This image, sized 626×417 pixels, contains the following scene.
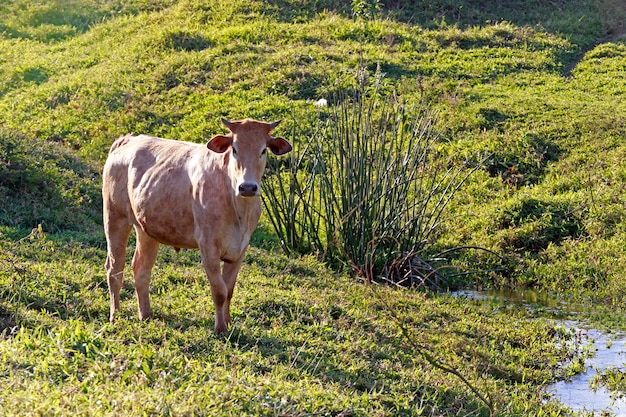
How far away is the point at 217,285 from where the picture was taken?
594 centimetres

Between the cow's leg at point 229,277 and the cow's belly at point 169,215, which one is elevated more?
the cow's belly at point 169,215

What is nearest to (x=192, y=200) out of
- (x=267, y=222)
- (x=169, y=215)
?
(x=169, y=215)

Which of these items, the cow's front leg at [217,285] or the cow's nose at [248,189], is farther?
the cow's front leg at [217,285]

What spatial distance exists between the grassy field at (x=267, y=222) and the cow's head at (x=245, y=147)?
105 centimetres

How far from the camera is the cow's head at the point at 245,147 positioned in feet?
18.7

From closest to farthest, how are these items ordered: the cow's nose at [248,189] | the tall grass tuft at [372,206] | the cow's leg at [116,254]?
the cow's nose at [248,189]
the cow's leg at [116,254]
the tall grass tuft at [372,206]

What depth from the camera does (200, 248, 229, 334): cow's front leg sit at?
593 centimetres

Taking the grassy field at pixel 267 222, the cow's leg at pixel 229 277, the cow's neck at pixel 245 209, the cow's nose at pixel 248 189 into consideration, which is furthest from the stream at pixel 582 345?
the cow's nose at pixel 248 189

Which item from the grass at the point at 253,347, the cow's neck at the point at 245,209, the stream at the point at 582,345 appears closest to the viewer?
the grass at the point at 253,347

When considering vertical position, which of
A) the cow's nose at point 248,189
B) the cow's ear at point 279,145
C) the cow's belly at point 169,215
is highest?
the cow's ear at point 279,145

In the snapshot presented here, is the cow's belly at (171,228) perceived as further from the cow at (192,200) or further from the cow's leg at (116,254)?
the cow's leg at (116,254)

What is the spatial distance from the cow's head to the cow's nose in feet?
0.09

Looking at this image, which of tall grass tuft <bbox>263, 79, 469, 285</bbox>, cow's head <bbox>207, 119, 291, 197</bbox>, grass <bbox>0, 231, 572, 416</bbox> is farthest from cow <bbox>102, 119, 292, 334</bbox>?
tall grass tuft <bbox>263, 79, 469, 285</bbox>

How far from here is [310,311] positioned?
695 centimetres
